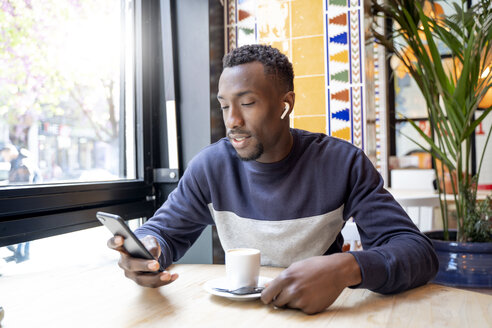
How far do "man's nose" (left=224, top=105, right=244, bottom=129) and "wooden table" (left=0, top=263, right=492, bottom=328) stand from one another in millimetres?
468

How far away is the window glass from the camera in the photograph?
5.10 ft

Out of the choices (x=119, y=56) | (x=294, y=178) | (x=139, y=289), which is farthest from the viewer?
(x=119, y=56)

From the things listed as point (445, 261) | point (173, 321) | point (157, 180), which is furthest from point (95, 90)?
point (445, 261)

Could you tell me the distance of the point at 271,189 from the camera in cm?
137

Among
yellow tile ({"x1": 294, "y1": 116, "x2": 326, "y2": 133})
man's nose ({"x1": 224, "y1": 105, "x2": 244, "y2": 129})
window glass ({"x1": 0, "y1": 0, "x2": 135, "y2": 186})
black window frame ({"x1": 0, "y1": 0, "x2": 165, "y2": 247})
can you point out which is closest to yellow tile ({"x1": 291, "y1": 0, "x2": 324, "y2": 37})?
yellow tile ({"x1": 294, "y1": 116, "x2": 326, "y2": 133})

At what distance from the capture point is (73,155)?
1.83 meters

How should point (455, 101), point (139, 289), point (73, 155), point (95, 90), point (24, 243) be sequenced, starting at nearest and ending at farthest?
1. point (139, 289)
2. point (24, 243)
3. point (455, 101)
4. point (73, 155)
5. point (95, 90)

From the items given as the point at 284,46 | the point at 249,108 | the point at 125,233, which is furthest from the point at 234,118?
the point at 284,46

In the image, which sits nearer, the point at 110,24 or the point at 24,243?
the point at 24,243

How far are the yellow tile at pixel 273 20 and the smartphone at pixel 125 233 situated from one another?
1559 millimetres

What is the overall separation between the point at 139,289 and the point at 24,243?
0.73 meters

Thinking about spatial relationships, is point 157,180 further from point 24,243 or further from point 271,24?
point 271,24

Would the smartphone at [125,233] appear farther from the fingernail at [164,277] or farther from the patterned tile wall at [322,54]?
the patterned tile wall at [322,54]

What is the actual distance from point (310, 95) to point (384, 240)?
115 centimetres
